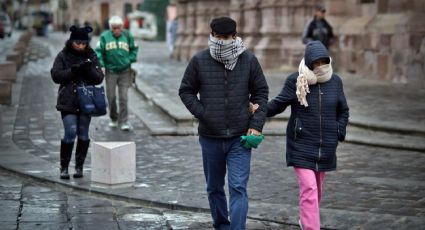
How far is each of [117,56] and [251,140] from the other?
7108mm

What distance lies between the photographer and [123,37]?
13641 millimetres

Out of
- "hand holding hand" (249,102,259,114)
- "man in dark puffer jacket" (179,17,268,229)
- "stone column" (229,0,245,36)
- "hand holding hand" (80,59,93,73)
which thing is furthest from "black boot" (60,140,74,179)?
"stone column" (229,0,245,36)

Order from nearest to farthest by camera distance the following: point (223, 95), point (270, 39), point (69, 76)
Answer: point (223, 95) < point (69, 76) < point (270, 39)

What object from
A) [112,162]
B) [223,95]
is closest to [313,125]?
[223,95]

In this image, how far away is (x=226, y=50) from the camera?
670cm

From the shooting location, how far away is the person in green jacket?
13516mm

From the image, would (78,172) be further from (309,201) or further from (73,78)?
(309,201)

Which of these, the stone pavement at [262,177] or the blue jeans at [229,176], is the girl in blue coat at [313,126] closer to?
the blue jeans at [229,176]

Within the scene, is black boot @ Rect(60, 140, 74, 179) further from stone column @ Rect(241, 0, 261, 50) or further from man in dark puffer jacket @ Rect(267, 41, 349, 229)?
stone column @ Rect(241, 0, 261, 50)

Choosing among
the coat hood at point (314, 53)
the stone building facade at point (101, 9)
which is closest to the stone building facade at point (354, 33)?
the coat hood at point (314, 53)

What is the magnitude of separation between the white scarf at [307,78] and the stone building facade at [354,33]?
12.1 metres

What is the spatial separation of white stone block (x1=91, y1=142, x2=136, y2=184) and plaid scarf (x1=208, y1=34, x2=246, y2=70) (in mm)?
2653

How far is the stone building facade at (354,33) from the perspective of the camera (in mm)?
19250

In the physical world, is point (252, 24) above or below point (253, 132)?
below
